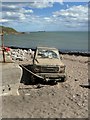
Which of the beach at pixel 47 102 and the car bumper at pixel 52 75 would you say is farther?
the car bumper at pixel 52 75

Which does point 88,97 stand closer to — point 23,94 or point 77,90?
point 77,90

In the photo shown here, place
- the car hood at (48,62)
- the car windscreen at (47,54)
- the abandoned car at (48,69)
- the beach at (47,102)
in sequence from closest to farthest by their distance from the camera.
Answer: the beach at (47,102), the abandoned car at (48,69), the car hood at (48,62), the car windscreen at (47,54)

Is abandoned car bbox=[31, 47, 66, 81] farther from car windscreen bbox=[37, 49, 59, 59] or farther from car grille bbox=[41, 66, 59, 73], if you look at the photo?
car windscreen bbox=[37, 49, 59, 59]

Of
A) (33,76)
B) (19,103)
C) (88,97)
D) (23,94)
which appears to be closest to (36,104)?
(19,103)

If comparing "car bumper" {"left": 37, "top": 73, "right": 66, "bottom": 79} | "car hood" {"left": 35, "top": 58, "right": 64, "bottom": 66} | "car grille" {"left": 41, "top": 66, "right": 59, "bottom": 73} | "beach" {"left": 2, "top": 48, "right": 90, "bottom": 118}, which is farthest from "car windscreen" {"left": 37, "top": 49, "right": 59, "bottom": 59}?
"beach" {"left": 2, "top": 48, "right": 90, "bottom": 118}

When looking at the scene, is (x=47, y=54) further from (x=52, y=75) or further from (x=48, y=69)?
(x=52, y=75)

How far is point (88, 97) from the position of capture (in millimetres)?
14266

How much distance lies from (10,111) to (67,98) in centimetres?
314

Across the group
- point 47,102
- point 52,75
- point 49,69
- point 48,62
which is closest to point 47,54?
point 48,62

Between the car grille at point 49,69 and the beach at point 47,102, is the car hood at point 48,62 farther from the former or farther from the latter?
the beach at point 47,102

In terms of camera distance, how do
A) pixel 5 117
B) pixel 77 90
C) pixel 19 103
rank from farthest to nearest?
pixel 77 90 < pixel 19 103 < pixel 5 117

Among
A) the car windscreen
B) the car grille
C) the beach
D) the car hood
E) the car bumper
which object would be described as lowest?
the beach

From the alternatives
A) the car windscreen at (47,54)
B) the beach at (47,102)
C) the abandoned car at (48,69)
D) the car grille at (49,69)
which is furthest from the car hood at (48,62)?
the beach at (47,102)

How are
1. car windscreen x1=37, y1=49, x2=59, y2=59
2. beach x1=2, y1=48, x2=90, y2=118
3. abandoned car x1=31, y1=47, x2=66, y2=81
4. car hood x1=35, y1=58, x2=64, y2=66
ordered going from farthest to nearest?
car windscreen x1=37, y1=49, x2=59, y2=59 < car hood x1=35, y1=58, x2=64, y2=66 < abandoned car x1=31, y1=47, x2=66, y2=81 < beach x1=2, y1=48, x2=90, y2=118
